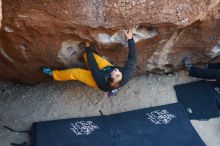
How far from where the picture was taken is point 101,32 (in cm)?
434

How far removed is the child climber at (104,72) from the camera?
4168 mm

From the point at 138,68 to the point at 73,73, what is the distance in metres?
1.06

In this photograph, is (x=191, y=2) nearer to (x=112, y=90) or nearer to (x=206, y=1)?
(x=206, y=1)

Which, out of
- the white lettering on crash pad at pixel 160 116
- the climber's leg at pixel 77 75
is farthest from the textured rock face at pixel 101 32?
the white lettering on crash pad at pixel 160 116

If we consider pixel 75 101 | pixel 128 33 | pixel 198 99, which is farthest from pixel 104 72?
pixel 198 99

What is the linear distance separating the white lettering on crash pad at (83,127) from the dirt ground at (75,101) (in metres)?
0.22

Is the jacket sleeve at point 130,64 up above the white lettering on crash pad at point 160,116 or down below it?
above

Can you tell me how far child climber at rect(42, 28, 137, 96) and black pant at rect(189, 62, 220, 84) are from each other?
1.26 m

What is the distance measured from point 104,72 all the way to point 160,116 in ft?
3.53

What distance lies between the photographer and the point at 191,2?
4.23 metres

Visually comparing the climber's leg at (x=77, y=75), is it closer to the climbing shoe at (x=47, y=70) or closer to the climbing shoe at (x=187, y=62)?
the climbing shoe at (x=47, y=70)

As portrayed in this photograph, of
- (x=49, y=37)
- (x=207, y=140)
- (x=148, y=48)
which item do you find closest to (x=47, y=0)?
(x=49, y=37)

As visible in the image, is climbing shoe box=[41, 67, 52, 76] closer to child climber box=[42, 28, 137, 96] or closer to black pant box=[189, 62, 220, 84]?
child climber box=[42, 28, 137, 96]

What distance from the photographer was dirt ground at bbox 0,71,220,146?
4844mm
